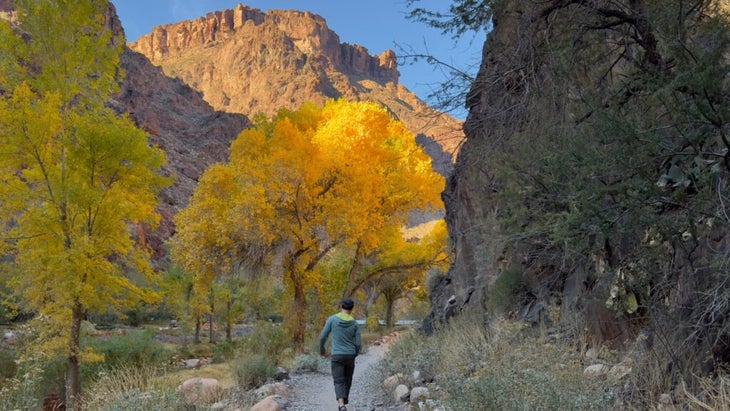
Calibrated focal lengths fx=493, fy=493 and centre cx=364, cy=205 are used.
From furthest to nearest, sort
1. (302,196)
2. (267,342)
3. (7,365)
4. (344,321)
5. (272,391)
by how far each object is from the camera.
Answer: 1. (302,196)
2. (7,365)
3. (267,342)
4. (272,391)
5. (344,321)

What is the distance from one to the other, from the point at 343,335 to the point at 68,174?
651 cm

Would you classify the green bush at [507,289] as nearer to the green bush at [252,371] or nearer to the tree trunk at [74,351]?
the green bush at [252,371]

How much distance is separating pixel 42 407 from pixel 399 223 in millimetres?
11354

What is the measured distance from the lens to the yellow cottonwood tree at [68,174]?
345 inches

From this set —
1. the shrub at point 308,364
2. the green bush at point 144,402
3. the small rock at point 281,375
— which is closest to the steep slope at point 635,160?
the green bush at point 144,402

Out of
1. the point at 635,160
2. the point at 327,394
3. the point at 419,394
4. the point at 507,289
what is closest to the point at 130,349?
the point at 327,394

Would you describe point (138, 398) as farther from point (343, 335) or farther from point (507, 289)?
point (507, 289)

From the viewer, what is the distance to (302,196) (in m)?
15.0

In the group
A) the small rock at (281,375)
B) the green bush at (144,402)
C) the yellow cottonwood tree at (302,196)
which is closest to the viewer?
the green bush at (144,402)

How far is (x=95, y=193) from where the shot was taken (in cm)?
890

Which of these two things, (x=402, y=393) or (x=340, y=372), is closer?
(x=340, y=372)

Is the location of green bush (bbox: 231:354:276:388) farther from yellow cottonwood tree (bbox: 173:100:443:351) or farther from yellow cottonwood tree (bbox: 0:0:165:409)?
yellow cottonwood tree (bbox: 173:100:443:351)

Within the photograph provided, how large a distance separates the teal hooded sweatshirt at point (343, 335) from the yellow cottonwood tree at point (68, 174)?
195 inches

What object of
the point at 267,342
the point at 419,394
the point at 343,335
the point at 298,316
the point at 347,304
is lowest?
the point at 419,394
